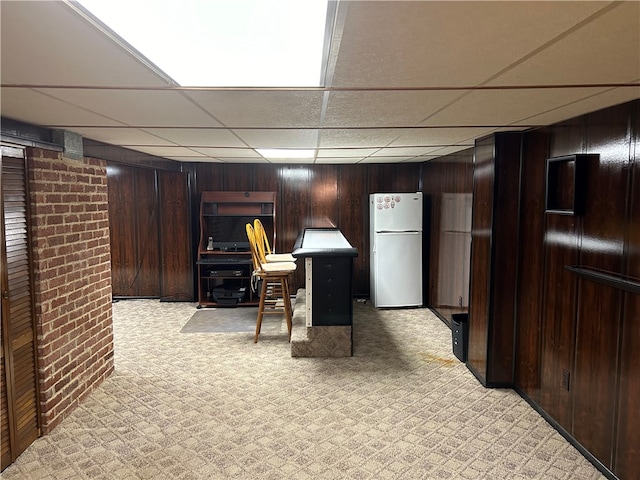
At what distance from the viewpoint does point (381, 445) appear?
103 inches

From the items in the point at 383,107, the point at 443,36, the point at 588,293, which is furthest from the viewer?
the point at 588,293

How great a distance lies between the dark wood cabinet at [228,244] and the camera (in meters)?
5.90

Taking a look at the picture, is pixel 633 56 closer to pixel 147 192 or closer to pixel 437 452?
pixel 437 452

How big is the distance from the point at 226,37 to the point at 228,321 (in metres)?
4.32

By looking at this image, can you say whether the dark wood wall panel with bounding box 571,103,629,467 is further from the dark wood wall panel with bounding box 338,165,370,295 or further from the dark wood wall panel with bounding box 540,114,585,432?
the dark wood wall panel with bounding box 338,165,370,295

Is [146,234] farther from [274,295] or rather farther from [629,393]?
[629,393]

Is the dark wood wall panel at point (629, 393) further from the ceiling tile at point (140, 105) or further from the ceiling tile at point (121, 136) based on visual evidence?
the ceiling tile at point (121, 136)

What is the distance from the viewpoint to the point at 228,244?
6.01m

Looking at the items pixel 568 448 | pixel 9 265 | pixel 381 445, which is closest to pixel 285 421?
pixel 381 445

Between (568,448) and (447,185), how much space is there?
3204mm

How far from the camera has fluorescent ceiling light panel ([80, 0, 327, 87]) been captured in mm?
1159

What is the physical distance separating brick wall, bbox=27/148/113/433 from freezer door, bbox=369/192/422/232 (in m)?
3.41

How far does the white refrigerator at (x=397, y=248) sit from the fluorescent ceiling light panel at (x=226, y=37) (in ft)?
13.3

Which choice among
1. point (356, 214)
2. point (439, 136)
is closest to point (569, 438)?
point (439, 136)
